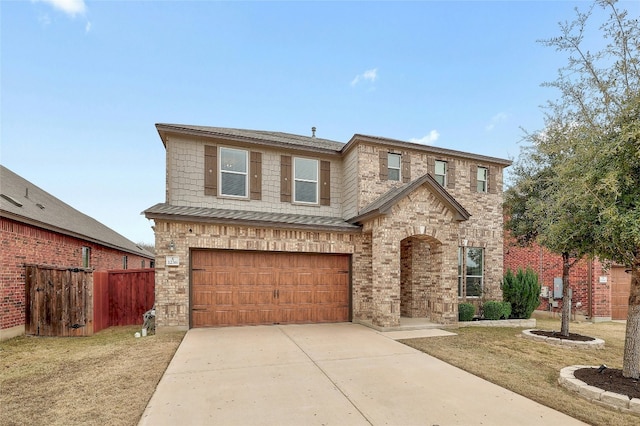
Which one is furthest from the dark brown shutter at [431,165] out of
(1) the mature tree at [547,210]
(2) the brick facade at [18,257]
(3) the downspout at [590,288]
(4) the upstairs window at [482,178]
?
(2) the brick facade at [18,257]

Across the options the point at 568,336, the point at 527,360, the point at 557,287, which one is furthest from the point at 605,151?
the point at 557,287

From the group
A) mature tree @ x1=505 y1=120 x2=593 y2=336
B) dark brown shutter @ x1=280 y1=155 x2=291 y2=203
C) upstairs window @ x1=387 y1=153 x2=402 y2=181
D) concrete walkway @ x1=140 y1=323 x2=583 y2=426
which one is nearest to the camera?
concrete walkway @ x1=140 y1=323 x2=583 y2=426

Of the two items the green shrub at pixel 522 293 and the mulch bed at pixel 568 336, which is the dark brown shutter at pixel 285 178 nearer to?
the mulch bed at pixel 568 336

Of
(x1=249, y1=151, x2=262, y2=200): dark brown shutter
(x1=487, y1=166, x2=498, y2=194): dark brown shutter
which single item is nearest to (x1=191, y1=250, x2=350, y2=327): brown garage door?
(x1=249, y1=151, x2=262, y2=200): dark brown shutter

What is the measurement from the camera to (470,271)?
1225 centimetres

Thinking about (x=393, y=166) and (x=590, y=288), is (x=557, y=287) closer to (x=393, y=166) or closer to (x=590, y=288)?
(x=590, y=288)

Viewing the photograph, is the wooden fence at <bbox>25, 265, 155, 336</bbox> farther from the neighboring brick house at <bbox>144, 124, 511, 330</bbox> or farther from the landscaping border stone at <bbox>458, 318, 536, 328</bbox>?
the landscaping border stone at <bbox>458, 318, 536, 328</bbox>

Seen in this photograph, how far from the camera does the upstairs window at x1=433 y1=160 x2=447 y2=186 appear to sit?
12.3 m

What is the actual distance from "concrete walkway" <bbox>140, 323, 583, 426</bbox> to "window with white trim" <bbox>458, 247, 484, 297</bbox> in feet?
19.6

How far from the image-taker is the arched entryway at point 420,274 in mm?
10570

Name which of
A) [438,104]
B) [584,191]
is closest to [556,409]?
[584,191]

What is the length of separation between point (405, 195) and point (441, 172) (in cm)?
350

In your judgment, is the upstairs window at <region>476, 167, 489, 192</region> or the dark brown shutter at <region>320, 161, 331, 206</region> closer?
the dark brown shutter at <region>320, 161, 331, 206</region>

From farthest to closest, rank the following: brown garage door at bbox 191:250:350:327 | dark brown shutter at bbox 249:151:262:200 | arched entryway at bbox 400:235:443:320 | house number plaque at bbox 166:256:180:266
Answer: dark brown shutter at bbox 249:151:262:200, arched entryway at bbox 400:235:443:320, brown garage door at bbox 191:250:350:327, house number plaque at bbox 166:256:180:266
